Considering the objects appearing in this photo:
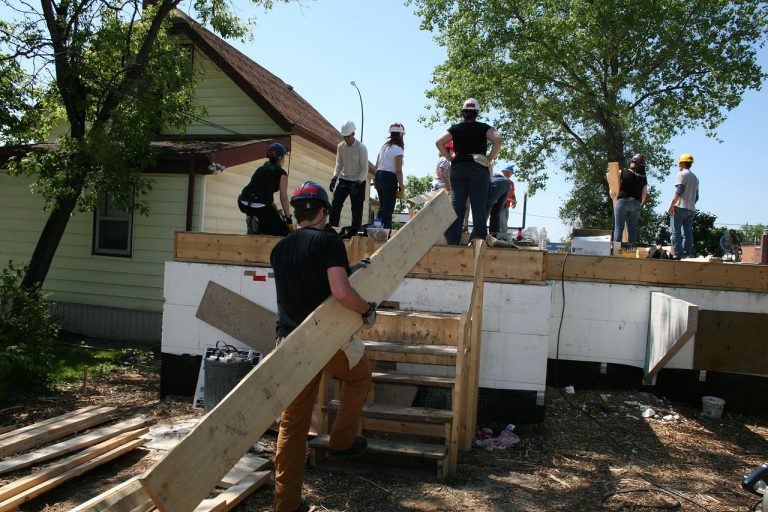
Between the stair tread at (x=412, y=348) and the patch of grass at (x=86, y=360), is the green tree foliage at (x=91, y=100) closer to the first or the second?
the patch of grass at (x=86, y=360)

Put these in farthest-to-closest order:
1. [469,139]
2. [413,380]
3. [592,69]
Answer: [592,69], [469,139], [413,380]

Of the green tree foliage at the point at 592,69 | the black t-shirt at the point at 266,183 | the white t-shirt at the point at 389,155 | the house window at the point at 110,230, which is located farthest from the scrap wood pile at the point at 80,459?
the green tree foliage at the point at 592,69

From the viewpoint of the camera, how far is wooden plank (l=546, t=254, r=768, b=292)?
273 inches

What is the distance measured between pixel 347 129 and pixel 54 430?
4.89 metres

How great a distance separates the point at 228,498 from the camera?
4.05 metres

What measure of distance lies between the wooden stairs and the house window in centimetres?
702

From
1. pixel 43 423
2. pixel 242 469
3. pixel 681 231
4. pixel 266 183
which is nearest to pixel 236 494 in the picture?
pixel 242 469

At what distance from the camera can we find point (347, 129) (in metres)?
7.98

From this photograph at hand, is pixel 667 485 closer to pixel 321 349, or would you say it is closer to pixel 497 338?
pixel 497 338

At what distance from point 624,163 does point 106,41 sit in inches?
736

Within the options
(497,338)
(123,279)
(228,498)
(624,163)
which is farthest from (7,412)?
(624,163)

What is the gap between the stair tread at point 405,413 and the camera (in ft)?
15.6

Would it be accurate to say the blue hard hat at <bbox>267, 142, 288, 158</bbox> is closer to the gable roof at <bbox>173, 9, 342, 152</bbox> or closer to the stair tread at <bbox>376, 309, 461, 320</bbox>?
the stair tread at <bbox>376, 309, 461, 320</bbox>

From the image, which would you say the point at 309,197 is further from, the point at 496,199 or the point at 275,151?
the point at 496,199
